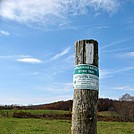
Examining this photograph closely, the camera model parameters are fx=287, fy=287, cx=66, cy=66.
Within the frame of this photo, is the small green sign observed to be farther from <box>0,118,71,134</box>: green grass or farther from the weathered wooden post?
<box>0,118,71,134</box>: green grass

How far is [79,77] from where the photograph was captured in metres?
3.67

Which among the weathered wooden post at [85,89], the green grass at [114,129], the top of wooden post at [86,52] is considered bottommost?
the green grass at [114,129]

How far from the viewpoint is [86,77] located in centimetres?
365

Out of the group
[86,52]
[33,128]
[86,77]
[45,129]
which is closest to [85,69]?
[86,77]

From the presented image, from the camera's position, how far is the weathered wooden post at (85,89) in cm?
360

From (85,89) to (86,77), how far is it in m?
0.15

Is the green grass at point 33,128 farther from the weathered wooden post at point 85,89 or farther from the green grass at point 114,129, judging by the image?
the weathered wooden post at point 85,89

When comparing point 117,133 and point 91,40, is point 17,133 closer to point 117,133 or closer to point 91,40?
point 117,133

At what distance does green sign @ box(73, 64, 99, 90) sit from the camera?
3633 millimetres

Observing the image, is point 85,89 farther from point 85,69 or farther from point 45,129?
point 45,129

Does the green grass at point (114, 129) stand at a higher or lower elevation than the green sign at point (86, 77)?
lower

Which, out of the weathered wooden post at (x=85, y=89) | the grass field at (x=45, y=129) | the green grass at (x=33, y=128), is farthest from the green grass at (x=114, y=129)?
the weathered wooden post at (x=85, y=89)

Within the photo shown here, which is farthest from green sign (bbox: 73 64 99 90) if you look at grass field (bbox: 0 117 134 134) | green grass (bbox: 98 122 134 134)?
green grass (bbox: 98 122 134 134)

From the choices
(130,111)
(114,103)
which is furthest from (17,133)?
(114,103)
